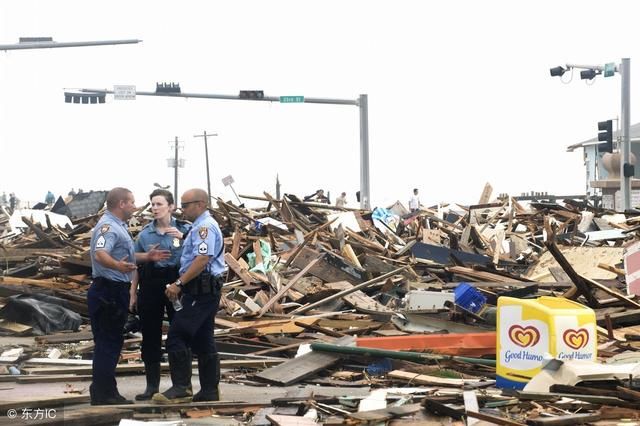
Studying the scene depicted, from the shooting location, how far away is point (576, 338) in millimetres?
8203

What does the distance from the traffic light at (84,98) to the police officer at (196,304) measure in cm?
2402

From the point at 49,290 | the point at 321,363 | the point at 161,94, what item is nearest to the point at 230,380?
the point at 321,363

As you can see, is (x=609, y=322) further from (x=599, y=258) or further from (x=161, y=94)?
(x=161, y=94)

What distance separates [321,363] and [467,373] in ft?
4.59

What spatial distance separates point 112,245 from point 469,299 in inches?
203

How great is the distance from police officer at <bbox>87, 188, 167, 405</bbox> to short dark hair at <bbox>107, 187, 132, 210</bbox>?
0.13 m

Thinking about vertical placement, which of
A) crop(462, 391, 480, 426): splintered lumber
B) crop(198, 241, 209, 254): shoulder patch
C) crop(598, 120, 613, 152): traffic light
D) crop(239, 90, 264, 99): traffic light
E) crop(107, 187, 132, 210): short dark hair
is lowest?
crop(462, 391, 480, 426): splintered lumber

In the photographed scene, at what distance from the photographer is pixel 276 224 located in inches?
858

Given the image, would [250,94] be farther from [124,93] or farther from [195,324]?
[195,324]

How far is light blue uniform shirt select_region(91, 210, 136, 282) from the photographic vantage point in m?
8.19

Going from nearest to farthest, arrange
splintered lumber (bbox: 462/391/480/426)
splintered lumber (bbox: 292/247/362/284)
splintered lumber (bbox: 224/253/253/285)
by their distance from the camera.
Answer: splintered lumber (bbox: 462/391/480/426) < splintered lumber (bbox: 224/253/253/285) < splintered lumber (bbox: 292/247/362/284)

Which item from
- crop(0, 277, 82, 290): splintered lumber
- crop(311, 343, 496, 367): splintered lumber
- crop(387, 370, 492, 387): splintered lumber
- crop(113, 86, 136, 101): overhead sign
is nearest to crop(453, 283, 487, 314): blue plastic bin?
crop(311, 343, 496, 367): splintered lumber

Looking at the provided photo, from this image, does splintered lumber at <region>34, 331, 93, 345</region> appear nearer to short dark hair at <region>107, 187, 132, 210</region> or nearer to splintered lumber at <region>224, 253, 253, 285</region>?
splintered lumber at <region>224, 253, 253, 285</region>

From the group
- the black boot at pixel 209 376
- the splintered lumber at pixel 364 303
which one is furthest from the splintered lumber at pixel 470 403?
the splintered lumber at pixel 364 303
